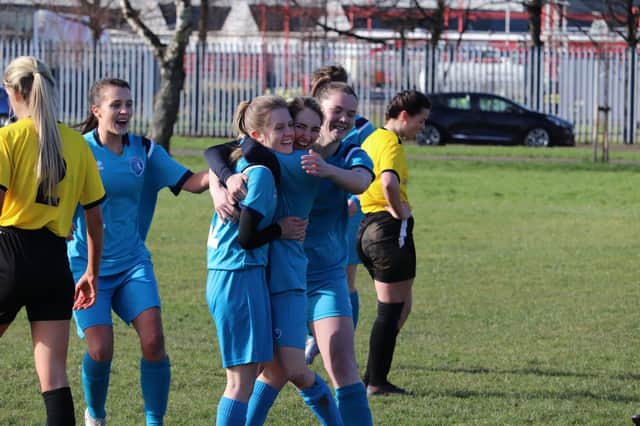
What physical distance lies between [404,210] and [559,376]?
5.54 ft

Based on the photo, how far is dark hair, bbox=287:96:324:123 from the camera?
5406mm

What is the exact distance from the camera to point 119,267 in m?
6.17

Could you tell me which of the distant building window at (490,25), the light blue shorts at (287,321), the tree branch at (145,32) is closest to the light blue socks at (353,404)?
the light blue shorts at (287,321)

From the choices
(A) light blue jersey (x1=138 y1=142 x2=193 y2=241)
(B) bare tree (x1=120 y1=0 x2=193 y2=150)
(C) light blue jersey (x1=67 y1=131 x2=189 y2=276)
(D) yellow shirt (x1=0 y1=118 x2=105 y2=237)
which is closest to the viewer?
(D) yellow shirt (x1=0 y1=118 x2=105 y2=237)

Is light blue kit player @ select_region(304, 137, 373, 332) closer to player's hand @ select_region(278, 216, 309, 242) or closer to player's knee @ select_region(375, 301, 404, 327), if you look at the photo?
player's hand @ select_region(278, 216, 309, 242)

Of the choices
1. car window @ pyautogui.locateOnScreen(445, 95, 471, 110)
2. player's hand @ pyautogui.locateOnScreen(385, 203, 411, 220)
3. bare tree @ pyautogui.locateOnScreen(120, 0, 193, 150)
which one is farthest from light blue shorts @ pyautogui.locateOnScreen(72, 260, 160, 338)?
car window @ pyautogui.locateOnScreen(445, 95, 471, 110)

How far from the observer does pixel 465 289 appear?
11789 millimetres

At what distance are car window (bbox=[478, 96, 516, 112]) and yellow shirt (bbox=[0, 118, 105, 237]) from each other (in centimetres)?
2838

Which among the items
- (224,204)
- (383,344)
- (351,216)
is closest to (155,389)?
(224,204)

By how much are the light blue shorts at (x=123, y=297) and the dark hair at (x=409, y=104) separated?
2001mm

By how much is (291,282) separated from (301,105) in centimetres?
79

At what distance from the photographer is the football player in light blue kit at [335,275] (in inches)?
226

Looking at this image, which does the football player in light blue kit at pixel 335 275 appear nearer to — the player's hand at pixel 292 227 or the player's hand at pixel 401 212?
the player's hand at pixel 292 227

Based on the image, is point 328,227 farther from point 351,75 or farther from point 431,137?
point 351,75
